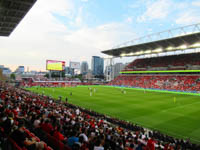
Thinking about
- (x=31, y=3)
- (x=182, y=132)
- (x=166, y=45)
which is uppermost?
(x=166, y=45)

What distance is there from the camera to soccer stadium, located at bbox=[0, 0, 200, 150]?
5.53 metres

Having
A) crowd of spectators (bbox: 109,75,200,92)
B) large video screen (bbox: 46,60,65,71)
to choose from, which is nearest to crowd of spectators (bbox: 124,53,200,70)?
crowd of spectators (bbox: 109,75,200,92)

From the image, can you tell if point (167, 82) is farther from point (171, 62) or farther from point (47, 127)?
point (47, 127)

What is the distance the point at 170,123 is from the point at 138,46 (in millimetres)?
47402

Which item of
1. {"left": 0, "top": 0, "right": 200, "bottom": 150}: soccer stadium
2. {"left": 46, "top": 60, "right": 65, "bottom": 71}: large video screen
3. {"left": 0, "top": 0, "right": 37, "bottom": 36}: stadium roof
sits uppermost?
{"left": 0, "top": 0, "right": 37, "bottom": 36}: stadium roof

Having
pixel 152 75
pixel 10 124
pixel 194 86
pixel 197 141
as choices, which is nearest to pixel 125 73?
pixel 152 75

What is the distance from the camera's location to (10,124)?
5023 mm

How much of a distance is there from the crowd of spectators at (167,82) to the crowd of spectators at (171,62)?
14.1 feet

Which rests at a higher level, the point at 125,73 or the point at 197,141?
the point at 125,73

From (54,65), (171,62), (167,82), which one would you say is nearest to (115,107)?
(167,82)

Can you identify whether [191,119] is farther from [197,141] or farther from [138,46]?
[138,46]

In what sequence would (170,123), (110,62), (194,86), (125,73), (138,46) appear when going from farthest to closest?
(110,62) → (125,73) → (138,46) → (194,86) → (170,123)

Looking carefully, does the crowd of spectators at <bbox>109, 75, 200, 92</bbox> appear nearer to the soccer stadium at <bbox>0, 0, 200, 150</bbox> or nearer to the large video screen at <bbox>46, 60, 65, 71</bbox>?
the soccer stadium at <bbox>0, 0, 200, 150</bbox>

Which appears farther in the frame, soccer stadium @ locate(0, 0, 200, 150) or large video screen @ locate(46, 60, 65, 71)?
large video screen @ locate(46, 60, 65, 71)
